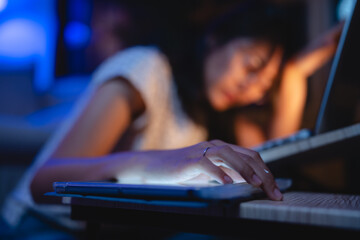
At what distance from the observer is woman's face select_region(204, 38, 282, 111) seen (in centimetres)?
139

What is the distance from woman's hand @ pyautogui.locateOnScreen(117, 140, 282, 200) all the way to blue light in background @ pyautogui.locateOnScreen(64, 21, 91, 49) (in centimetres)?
214

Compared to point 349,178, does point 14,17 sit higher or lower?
higher

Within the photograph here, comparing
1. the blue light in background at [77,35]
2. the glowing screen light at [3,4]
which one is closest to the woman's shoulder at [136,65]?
the blue light in background at [77,35]

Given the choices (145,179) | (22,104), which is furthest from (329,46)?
(22,104)

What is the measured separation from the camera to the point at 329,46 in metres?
1.30

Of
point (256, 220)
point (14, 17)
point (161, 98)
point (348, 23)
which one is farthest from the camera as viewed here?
point (14, 17)

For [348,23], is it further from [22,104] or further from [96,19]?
[22,104]

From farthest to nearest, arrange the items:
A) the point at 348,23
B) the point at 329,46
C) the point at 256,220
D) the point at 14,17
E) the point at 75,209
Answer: the point at 14,17 → the point at 329,46 → the point at 348,23 → the point at 75,209 → the point at 256,220

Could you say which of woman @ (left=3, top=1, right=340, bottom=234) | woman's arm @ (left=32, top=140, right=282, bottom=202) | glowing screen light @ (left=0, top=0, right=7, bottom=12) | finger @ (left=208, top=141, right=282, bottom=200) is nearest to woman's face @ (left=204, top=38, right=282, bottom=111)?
woman @ (left=3, top=1, right=340, bottom=234)

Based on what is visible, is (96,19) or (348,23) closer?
(348,23)

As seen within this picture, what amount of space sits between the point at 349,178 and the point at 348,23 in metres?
0.82

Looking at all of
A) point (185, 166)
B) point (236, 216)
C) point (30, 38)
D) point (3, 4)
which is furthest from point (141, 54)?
point (3, 4)

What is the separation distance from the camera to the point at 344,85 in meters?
0.62

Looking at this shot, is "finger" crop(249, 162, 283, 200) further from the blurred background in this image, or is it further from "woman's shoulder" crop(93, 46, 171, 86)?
the blurred background
